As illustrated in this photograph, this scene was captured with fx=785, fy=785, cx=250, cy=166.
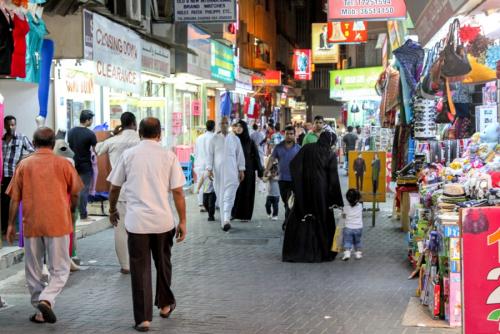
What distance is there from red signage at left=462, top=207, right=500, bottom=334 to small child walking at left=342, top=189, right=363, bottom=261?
591 centimetres

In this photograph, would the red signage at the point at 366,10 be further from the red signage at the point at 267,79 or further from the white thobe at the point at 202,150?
the red signage at the point at 267,79

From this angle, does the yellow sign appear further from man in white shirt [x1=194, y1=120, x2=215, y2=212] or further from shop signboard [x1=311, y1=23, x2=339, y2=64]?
shop signboard [x1=311, y1=23, x2=339, y2=64]

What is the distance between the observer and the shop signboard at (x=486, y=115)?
9.55 metres

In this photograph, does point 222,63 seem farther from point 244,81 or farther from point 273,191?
point 273,191

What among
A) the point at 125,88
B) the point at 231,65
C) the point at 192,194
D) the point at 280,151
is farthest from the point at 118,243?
the point at 231,65

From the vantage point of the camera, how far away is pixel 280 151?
14.2 metres

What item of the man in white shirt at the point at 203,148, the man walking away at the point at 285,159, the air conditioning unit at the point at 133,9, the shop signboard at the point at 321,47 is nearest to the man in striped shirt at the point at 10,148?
the man in white shirt at the point at 203,148

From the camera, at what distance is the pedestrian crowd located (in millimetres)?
7027

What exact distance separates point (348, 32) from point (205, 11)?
1108cm

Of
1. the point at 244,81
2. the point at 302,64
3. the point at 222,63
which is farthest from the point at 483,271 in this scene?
the point at 302,64

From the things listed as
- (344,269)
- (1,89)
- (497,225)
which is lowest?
(344,269)

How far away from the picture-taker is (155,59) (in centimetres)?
1900

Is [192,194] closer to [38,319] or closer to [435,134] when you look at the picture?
[435,134]

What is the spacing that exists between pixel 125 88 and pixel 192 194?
6266 mm
